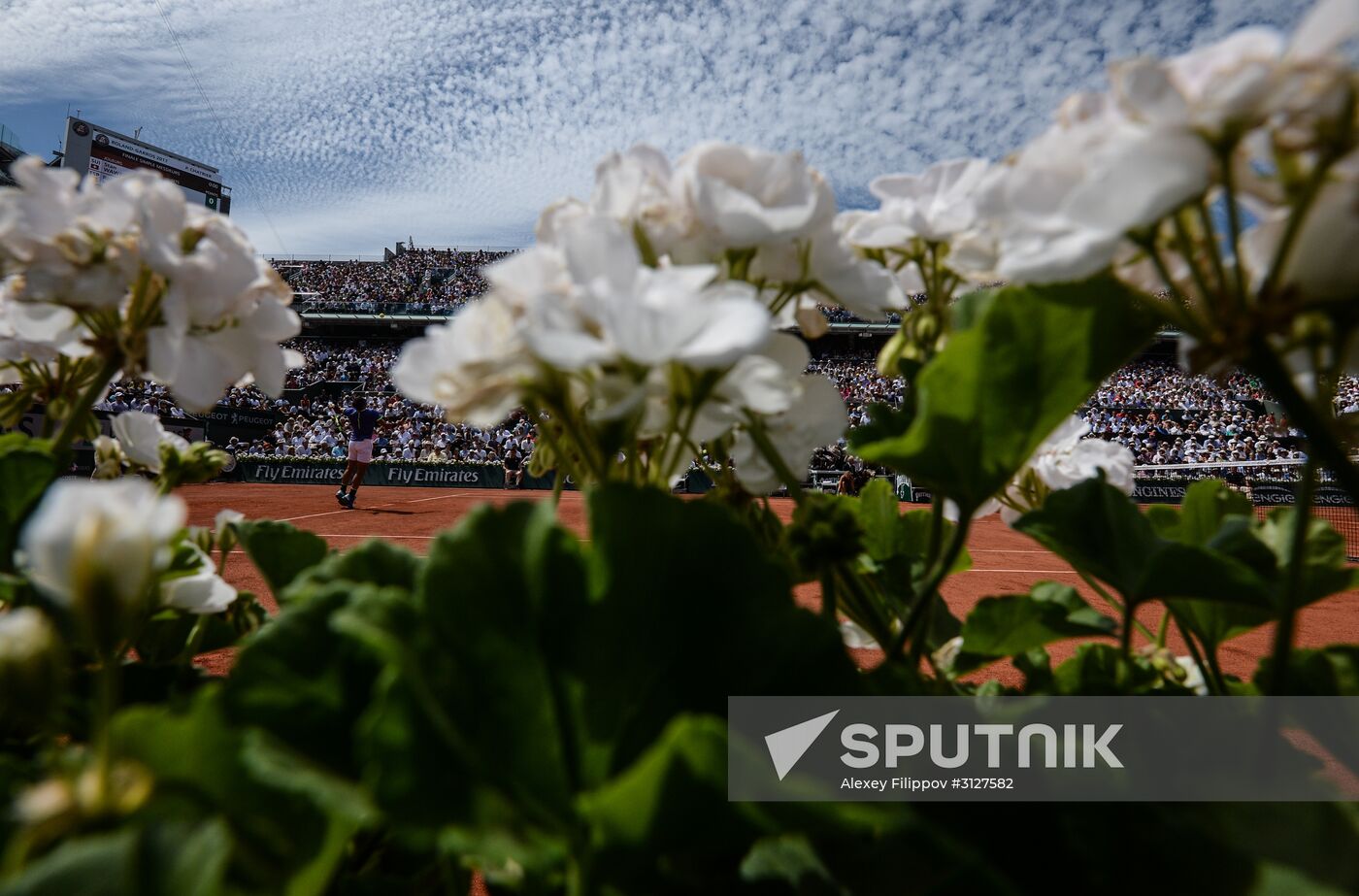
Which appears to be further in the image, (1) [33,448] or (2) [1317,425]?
(1) [33,448]

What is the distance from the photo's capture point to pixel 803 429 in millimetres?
352

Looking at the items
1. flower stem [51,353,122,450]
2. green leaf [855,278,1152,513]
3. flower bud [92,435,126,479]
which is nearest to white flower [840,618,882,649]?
green leaf [855,278,1152,513]

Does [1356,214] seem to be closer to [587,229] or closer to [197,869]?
[587,229]

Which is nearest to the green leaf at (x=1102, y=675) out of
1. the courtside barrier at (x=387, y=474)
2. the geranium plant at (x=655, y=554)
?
the geranium plant at (x=655, y=554)

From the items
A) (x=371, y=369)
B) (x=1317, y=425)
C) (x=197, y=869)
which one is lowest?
(x=197, y=869)

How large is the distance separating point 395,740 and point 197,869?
0.05m

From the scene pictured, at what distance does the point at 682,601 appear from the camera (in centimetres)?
23

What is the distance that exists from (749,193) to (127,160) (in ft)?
76.3

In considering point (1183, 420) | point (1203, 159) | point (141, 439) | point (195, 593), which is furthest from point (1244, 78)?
point (1183, 420)

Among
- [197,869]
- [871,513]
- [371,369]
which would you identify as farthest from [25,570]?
[371,369]

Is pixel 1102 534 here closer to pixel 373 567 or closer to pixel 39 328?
pixel 373 567

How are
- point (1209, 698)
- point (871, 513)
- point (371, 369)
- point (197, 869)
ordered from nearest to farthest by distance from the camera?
point (197, 869) → point (1209, 698) → point (871, 513) → point (371, 369)

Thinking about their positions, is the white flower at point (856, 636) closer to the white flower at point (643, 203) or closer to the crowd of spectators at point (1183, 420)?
the white flower at point (643, 203)

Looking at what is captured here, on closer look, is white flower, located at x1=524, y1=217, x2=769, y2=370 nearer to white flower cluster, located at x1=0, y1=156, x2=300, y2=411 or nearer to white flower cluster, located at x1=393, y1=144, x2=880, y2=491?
white flower cluster, located at x1=393, y1=144, x2=880, y2=491
